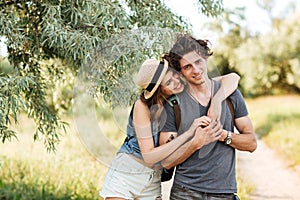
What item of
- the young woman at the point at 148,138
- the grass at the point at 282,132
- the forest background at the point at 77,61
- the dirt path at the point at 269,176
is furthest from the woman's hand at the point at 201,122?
the grass at the point at 282,132

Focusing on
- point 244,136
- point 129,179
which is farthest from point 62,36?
point 244,136

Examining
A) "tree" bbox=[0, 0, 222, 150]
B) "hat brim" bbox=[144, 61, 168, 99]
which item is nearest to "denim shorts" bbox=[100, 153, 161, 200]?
"hat brim" bbox=[144, 61, 168, 99]

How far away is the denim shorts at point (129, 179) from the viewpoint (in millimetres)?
3004

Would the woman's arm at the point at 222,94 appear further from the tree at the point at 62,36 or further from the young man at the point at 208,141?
the tree at the point at 62,36

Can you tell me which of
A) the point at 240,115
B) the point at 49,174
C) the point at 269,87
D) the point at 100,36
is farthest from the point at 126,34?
the point at 269,87

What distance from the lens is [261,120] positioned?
16.0 metres

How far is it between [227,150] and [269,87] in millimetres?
24701

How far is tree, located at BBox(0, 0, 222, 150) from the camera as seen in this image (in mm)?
4227

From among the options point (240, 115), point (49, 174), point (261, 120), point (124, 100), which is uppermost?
point (240, 115)

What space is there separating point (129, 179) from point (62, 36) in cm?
164

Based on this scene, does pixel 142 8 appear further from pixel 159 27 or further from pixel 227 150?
pixel 227 150

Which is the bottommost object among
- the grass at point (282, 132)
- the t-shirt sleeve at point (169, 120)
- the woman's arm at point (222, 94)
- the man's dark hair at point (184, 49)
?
the grass at point (282, 132)

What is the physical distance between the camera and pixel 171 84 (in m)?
2.89

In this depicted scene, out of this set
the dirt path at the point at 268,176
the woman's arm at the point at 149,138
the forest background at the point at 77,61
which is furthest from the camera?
the dirt path at the point at 268,176
